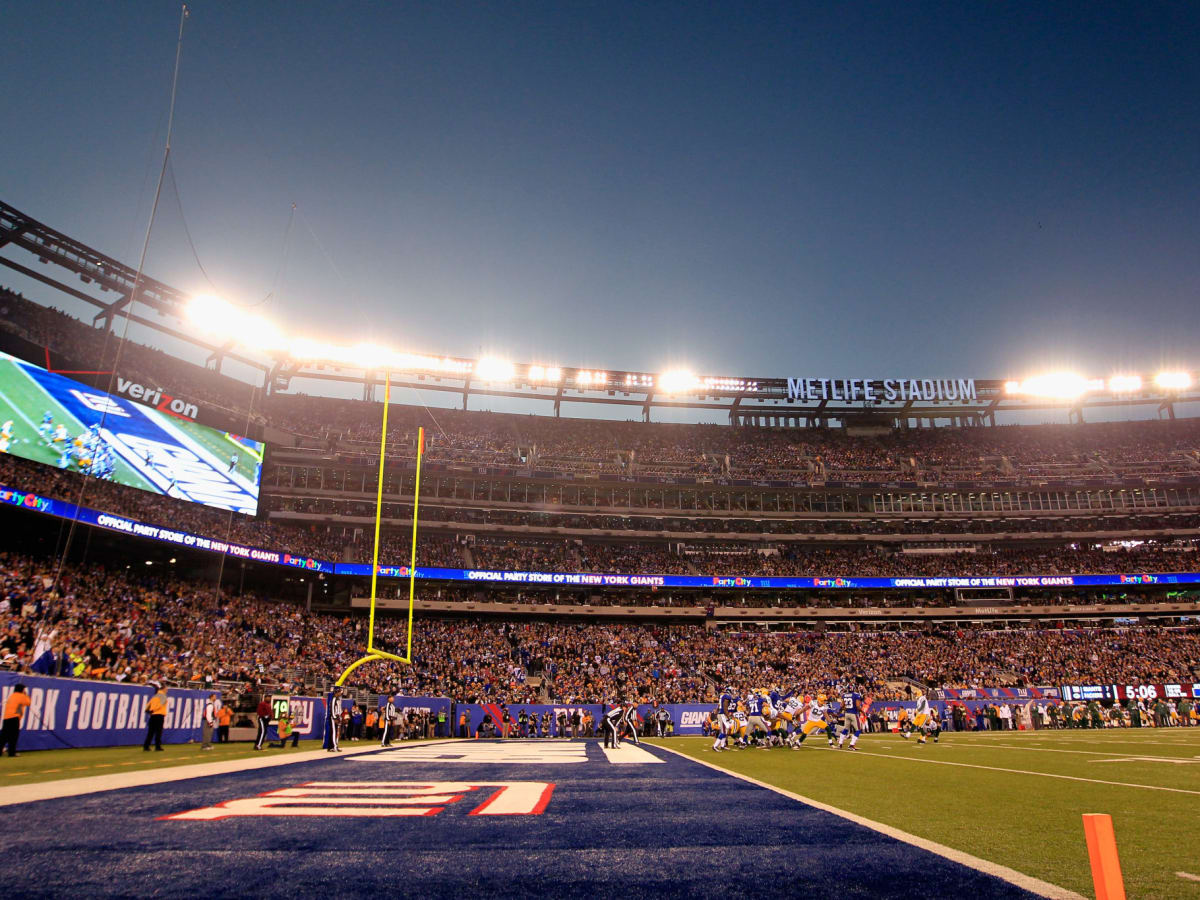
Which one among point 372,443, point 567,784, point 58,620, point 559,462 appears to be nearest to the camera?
point 567,784

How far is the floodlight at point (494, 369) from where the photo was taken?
52188mm

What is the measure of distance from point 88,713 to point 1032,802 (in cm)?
1909

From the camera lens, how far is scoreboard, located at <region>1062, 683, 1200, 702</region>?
36.2m

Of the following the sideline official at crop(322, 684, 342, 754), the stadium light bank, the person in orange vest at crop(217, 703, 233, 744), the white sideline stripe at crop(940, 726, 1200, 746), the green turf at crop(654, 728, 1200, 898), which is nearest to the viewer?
the green turf at crop(654, 728, 1200, 898)

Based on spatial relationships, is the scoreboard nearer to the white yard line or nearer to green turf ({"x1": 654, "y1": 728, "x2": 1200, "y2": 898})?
the white yard line

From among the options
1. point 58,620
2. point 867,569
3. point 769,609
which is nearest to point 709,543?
point 769,609

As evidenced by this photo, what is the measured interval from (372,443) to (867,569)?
124ft

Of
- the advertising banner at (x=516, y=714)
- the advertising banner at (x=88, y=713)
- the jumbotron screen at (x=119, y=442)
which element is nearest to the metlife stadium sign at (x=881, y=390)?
the advertising banner at (x=516, y=714)

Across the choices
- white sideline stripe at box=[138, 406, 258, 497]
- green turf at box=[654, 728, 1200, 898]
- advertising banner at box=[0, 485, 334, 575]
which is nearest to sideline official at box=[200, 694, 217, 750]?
advertising banner at box=[0, 485, 334, 575]

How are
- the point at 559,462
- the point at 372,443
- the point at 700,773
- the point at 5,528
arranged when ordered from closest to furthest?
the point at 700,773, the point at 5,528, the point at 372,443, the point at 559,462

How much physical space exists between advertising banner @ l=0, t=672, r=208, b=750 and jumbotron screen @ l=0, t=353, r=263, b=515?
12.7 m

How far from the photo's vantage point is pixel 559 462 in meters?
52.9

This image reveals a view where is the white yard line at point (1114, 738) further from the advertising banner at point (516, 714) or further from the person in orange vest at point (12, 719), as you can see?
the person in orange vest at point (12, 719)

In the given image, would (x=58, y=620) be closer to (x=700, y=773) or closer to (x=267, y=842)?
(x=700, y=773)
